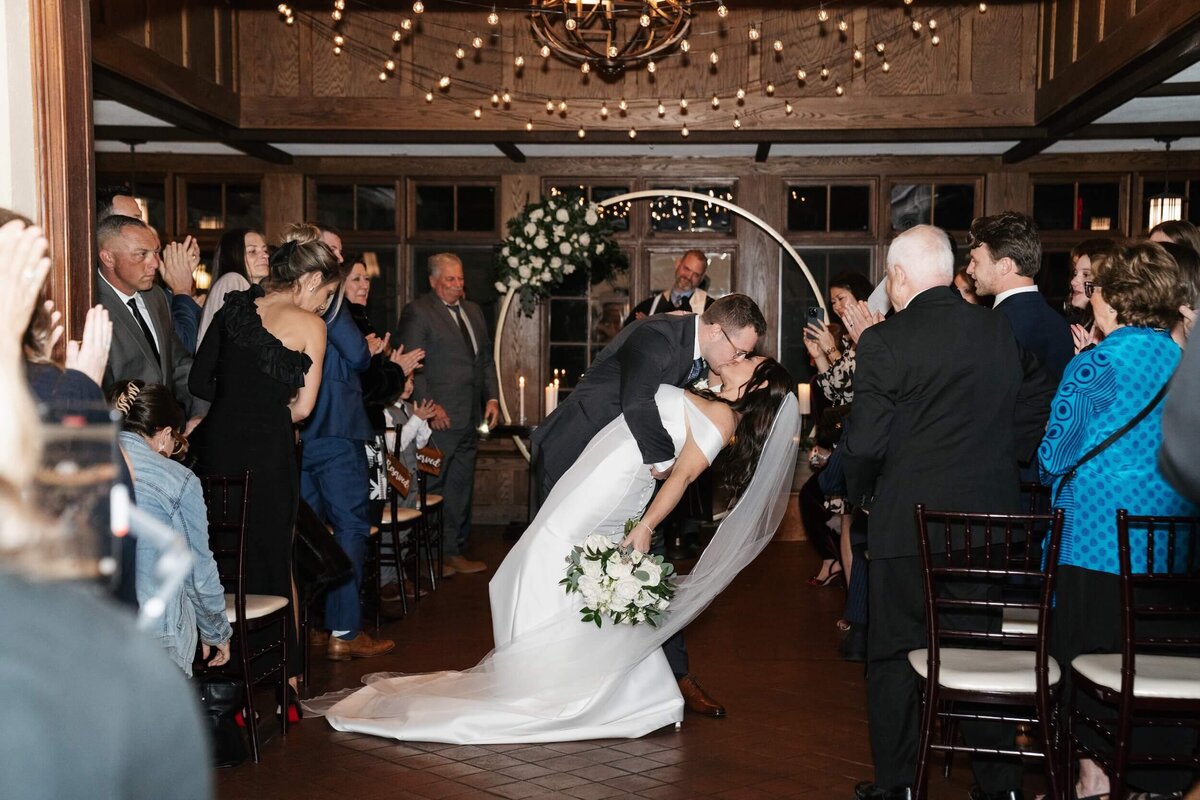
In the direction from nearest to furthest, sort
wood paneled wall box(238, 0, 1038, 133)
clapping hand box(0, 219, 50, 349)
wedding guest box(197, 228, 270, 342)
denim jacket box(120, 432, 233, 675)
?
clapping hand box(0, 219, 50, 349) → denim jacket box(120, 432, 233, 675) → wedding guest box(197, 228, 270, 342) → wood paneled wall box(238, 0, 1038, 133)

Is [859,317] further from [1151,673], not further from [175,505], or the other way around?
[175,505]

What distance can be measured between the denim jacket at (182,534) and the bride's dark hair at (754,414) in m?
2.05

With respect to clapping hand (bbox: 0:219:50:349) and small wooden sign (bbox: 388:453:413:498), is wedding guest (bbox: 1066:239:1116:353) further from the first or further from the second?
clapping hand (bbox: 0:219:50:349)

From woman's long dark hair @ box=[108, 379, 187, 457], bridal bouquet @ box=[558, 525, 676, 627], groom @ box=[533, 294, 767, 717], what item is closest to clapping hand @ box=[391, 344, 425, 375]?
groom @ box=[533, 294, 767, 717]

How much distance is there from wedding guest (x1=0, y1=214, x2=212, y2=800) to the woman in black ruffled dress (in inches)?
156

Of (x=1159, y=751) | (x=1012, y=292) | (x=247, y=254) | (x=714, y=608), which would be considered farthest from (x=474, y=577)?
(x=1159, y=751)

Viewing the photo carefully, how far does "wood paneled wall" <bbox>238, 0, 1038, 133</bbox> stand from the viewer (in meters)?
8.50

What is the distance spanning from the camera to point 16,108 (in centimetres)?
267

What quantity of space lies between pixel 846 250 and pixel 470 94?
3614 millimetres

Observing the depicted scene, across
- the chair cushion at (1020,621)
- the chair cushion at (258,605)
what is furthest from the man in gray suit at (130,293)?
the chair cushion at (1020,621)

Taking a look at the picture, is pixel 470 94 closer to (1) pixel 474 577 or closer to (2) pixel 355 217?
(2) pixel 355 217

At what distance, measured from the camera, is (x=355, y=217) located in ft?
33.7

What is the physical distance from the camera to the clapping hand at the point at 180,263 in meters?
6.12

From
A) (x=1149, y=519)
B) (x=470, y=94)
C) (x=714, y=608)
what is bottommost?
(x=714, y=608)
